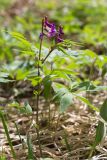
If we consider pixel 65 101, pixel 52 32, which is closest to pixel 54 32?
pixel 52 32

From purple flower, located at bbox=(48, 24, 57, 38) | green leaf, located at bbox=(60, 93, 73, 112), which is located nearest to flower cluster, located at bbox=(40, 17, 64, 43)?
purple flower, located at bbox=(48, 24, 57, 38)

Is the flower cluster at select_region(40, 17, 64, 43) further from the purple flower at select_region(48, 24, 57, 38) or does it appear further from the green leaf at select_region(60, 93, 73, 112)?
the green leaf at select_region(60, 93, 73, 112)

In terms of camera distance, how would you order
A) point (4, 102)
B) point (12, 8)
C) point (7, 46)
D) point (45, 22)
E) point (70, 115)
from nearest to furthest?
point (45, 22) → point (70, 115) → point (4, 102) → point (7, 46) → point (12, 8)

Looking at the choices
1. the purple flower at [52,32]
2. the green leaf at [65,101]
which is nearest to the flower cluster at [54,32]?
the purple flower at [52,32]

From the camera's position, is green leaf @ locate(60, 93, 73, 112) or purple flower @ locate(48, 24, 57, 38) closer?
green leaf @ locate(60, 93, 73, 112)

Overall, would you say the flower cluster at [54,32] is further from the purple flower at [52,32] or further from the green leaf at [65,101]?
the green leaf at [65,101]

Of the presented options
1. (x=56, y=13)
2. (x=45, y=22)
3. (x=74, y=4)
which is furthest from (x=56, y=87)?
(x=74, y=4)

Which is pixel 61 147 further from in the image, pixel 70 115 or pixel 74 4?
pixel 74 4

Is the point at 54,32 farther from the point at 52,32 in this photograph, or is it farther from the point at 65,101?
the point at 65,101
